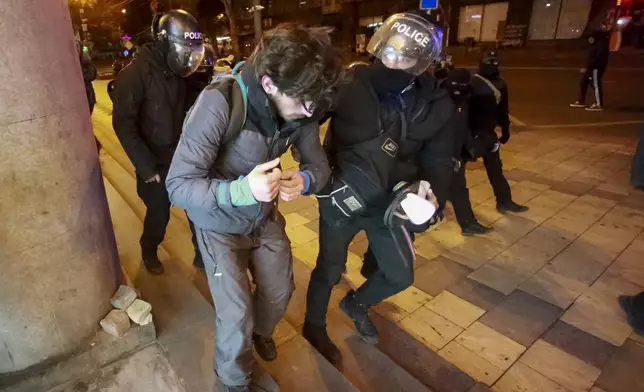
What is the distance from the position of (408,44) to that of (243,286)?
5.44 feet

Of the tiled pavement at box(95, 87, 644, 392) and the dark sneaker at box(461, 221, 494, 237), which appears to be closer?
the tiled pavement at box(95, 87, 644, 392)

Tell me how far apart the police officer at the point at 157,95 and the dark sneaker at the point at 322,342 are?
126 cm

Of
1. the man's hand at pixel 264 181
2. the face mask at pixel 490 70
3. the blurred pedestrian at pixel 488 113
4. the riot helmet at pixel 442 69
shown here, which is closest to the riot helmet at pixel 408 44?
the man's hand at pixel 264 181

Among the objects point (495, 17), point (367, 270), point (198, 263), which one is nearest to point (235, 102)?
point (198, 263)

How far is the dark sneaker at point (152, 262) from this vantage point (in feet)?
10.8

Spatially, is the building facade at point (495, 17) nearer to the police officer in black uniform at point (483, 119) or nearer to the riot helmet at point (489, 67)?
the riot helmet at point (489, 67)

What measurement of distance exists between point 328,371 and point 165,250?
199 cm

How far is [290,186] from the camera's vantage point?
1843 mm

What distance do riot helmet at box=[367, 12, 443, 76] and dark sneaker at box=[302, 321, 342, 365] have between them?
69.2 inches

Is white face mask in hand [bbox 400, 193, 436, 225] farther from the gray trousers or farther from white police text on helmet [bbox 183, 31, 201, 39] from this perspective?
white police text on helmet [bbox 183, 31, 201, 39]

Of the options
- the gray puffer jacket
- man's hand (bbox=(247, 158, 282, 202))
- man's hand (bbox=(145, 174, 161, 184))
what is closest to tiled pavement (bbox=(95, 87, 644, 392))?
man's hand (bbox=(145, 174, 161, 184))

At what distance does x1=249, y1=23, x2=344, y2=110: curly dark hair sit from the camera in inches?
64.9

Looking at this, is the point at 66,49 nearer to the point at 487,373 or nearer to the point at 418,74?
the point at 418,74

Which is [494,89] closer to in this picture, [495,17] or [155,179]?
[155,179]
